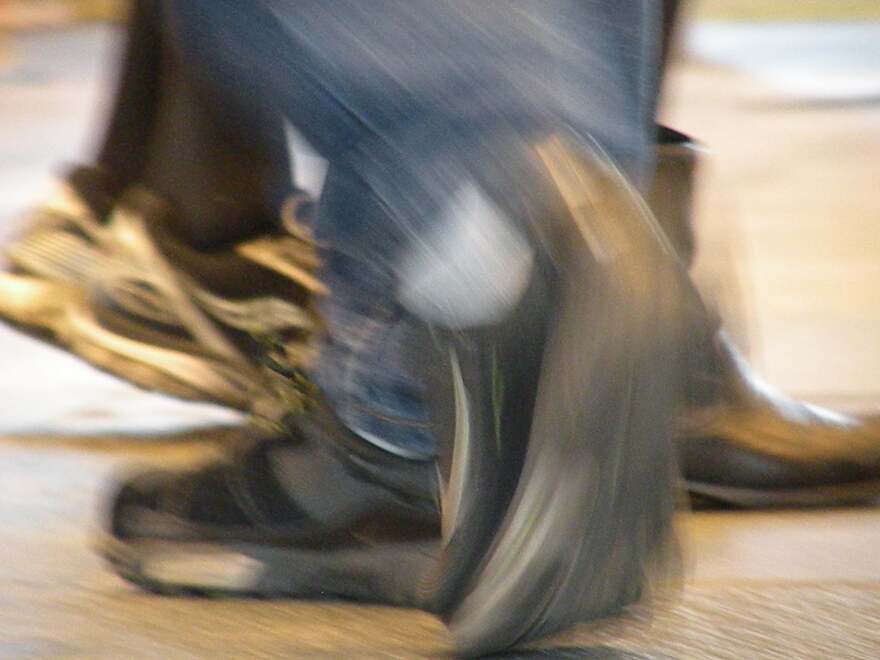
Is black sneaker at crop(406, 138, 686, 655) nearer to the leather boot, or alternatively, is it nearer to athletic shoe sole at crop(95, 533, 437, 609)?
athletic shoe sole at crop(95, 533, 437, 609)

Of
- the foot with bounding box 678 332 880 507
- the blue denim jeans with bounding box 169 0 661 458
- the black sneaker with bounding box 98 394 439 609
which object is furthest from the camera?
the foot with bounding box 678 332 880 507

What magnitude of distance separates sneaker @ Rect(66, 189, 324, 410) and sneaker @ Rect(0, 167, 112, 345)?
0.02 m

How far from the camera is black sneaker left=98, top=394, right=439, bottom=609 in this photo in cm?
101

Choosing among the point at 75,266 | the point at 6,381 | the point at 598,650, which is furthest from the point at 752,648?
the point at 6,381

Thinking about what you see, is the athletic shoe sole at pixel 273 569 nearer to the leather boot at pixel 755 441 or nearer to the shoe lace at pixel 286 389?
the shoe lace at pixel 286 389

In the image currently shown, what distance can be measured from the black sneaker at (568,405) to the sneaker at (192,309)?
723 millimetres

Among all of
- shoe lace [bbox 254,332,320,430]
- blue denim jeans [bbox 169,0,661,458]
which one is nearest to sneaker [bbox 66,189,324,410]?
shoe lace [bbox 254,332,320,430]

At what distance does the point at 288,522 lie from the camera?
1.05 metres

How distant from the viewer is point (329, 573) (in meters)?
1.04

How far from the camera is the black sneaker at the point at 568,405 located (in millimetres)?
761

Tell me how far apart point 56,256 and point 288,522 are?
0.69m

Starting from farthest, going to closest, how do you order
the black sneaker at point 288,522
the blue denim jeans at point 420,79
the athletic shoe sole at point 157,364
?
the athletic shoe sole at point 157,364, the black sneaker at point 288,522, the blue denim jeans at point 420,79

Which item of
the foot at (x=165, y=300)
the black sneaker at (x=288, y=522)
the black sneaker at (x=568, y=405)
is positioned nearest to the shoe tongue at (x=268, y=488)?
the black sneaker at (x=288, y=522)

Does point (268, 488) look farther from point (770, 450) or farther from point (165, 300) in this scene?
point (165, 300)
